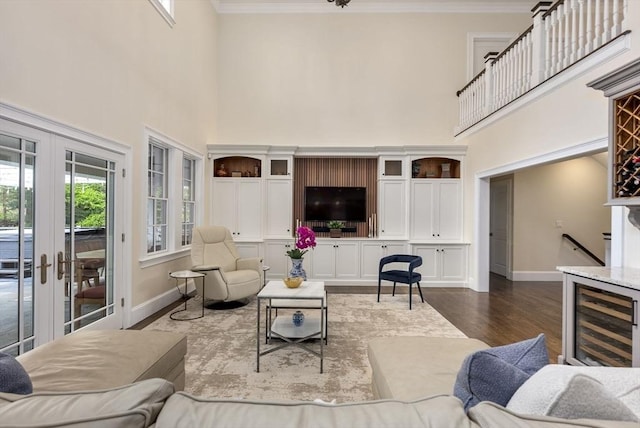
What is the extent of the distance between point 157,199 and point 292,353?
2.96 metres

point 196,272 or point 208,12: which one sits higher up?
point 208,12

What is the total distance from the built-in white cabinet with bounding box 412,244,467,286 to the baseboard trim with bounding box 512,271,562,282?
141 cm

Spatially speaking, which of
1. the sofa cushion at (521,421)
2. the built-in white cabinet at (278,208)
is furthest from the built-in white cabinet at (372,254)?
the sofa cushion at (521,421)

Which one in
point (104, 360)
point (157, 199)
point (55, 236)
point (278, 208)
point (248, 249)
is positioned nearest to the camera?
point (104, 360)

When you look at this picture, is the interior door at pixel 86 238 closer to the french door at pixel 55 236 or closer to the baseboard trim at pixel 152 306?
the french door at pixel 55 236

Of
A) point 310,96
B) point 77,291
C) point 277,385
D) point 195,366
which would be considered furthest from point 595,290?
point 310,96

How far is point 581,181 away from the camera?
6555 mm

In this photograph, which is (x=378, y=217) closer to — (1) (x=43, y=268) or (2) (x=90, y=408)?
(1) (x=43, y=268)

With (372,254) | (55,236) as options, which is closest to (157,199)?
(55,236)

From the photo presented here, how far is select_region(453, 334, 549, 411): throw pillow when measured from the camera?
1.04m

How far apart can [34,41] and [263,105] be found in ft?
14.6

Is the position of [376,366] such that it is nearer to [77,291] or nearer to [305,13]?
[77,291]

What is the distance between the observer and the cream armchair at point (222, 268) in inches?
171

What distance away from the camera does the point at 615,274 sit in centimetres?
247
